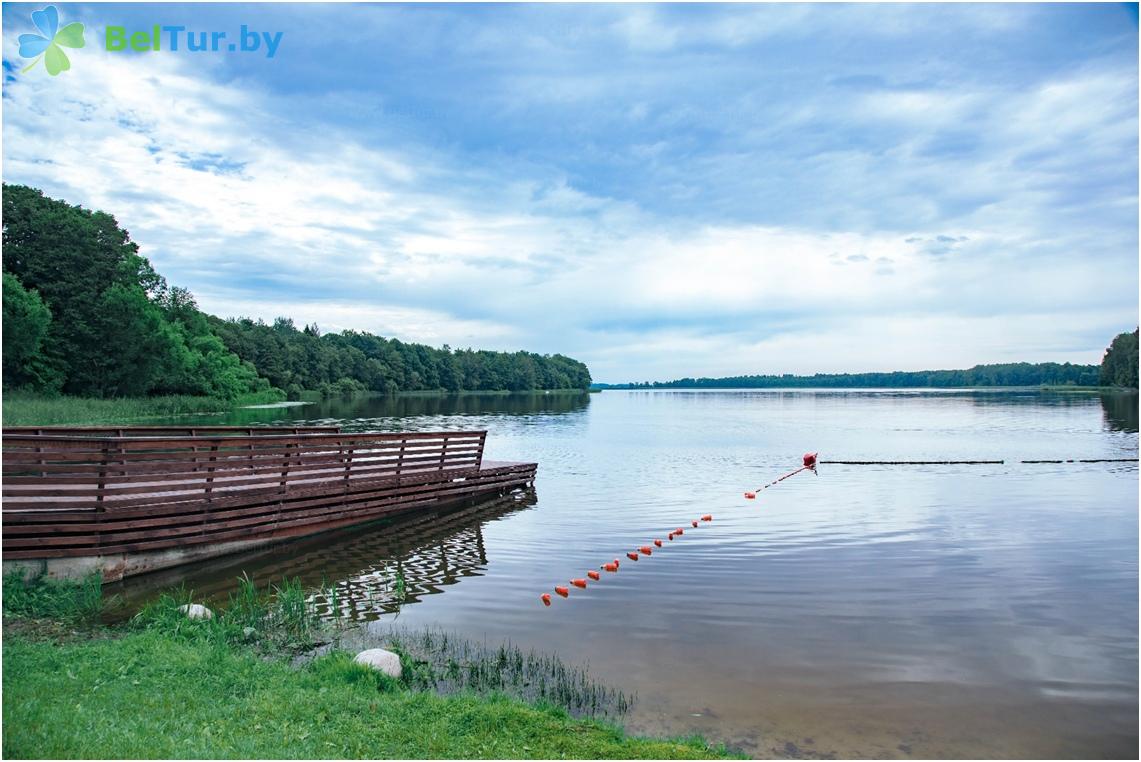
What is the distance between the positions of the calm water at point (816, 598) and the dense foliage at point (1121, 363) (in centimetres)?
9845

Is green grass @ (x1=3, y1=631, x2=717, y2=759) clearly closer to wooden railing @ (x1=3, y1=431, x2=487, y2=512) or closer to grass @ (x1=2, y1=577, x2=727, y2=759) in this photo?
grass @ (x1=2, y1=577, x2=727, y2=759)

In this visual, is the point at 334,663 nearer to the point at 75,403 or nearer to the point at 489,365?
the point at 75,403

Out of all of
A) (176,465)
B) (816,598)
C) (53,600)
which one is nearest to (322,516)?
(176,465)

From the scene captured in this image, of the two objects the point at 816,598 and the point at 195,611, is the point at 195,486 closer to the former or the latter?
the point at 195,611

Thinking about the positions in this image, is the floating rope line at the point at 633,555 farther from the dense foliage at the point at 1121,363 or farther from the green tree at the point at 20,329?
the dense foliage at the point at 1121,363

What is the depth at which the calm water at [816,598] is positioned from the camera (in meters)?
6.33

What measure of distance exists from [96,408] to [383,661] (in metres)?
43.9

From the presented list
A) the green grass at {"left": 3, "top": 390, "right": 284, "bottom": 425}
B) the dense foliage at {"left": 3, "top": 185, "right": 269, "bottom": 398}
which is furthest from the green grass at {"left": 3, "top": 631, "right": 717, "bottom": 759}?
the dense foliage at {"left": 3, "top": 185, "right": 269, "bottom": 398}

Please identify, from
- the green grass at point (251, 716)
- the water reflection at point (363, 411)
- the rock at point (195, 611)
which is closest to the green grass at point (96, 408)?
the water reflection at point (363, 411)

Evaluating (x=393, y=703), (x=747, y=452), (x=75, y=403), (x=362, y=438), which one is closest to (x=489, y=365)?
(x=75, y=403)

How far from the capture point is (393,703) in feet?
18.7

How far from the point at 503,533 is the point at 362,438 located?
3.51 metres

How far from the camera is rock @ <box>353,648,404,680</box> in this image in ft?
21.3

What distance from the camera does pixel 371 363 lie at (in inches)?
4892
